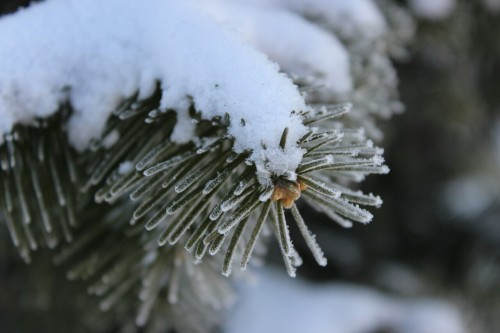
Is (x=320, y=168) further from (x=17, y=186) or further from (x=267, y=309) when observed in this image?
(x=267, y=309)

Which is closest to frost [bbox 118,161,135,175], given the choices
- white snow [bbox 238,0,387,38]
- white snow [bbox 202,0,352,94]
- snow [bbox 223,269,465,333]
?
white snow [bbox 202,0,352,94]

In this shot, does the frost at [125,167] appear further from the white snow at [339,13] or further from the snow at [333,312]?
the snow at [333,312]

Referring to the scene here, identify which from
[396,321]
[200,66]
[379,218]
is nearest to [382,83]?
[200,66]

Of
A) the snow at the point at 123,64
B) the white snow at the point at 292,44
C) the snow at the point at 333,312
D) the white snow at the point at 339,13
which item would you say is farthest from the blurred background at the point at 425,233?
the snow at the point at 123,64

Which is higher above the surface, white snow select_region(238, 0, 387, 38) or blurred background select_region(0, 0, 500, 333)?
blurred background select_region(0, 0, 500, 333)

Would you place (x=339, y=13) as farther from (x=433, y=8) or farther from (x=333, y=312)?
(x=333, y=312)

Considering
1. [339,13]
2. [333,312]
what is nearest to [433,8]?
[339,13]

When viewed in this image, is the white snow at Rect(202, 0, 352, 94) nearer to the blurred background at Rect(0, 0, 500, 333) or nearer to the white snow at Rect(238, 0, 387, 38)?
the white snow at Rect(238, 0, 387, 38)
